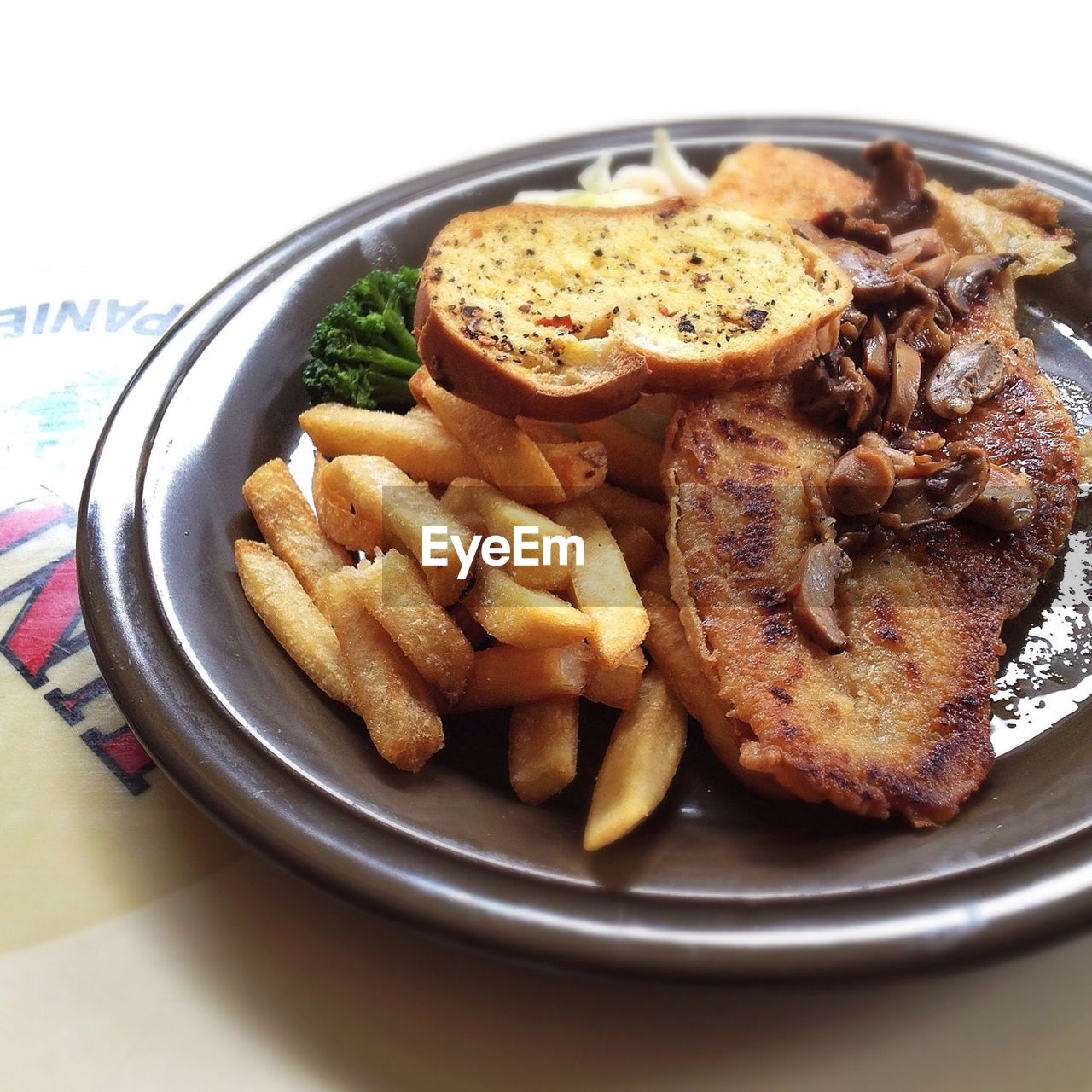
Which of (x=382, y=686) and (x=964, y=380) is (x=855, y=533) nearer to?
(x=964, y=380)

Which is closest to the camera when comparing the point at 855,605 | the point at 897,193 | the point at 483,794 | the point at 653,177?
the point at 483,794

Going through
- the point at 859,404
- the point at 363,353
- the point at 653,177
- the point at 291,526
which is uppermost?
the point at 653,177

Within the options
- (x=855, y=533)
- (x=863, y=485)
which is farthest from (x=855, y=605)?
(x=863, y=485)

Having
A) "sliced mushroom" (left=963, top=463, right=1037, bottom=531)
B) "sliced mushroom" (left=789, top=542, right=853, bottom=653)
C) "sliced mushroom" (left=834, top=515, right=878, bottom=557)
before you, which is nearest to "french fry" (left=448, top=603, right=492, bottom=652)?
"sliced mushroom" (left=789, top=542, right=853, bottom=653)

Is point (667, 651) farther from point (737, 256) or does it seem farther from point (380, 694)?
point (737, 256)

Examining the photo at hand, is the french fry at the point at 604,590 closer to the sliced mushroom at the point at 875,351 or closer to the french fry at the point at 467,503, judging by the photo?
the french fry at the point at 467,503

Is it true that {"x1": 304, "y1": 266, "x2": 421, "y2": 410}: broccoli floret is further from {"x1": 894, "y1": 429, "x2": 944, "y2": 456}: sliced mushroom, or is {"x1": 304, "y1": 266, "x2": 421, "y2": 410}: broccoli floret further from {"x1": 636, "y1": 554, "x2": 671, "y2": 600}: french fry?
{"x1": 894, "y1": 429, "x2": 944, "y2": 456}: sliced mushroom

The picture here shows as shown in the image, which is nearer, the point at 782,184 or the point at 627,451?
the point at 627,451
